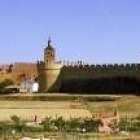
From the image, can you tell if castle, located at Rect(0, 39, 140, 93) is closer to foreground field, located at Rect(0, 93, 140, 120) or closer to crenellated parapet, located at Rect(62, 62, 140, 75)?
crenellated parapet, located at Rect(62, 62, 140, 75)

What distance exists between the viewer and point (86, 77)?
5662cm

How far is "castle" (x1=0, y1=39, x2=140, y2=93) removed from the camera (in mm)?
52906

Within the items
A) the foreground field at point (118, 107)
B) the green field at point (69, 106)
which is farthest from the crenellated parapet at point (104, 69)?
the foreground field at point (118, 107)

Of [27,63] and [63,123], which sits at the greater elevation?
[27,63]

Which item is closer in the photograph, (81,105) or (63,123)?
(63,123)

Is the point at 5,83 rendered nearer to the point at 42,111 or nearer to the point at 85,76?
the point at 85,76

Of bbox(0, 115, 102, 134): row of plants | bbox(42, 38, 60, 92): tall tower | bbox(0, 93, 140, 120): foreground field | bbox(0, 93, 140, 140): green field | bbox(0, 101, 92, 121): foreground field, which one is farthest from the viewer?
bbox(42, 38, 60, 92): tall tower

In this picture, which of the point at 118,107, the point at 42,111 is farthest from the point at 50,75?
the point at 42,111

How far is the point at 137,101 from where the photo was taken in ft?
148

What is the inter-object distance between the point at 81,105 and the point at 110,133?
15.2m

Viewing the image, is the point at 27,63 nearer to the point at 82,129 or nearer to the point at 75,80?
the point at 75,80

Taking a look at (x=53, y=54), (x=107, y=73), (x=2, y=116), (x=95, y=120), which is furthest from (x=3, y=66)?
(x=95, y=120)

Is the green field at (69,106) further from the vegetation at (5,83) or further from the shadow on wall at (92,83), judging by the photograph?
the vegetation at (5,83)

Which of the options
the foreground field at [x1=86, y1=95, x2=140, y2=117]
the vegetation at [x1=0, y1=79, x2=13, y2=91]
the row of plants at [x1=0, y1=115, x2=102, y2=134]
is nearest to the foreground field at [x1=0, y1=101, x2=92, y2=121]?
the foreground field at [x1=86, y1=95, x2=140, y2=117]
